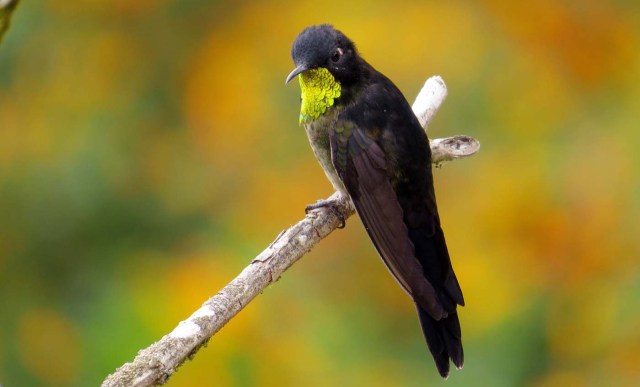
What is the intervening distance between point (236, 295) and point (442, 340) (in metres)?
1.19

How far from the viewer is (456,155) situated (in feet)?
13.5

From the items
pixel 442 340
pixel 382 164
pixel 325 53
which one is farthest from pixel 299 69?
pixel 442 340

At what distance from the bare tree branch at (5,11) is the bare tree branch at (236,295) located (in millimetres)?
1225

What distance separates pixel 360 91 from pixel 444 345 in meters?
1.17

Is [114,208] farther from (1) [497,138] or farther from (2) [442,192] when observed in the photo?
(1) [497,138]

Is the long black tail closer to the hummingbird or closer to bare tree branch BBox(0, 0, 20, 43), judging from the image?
the hummingbird

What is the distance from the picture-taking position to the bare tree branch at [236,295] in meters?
2.51

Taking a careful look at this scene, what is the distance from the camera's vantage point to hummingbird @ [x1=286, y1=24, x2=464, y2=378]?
3846mm

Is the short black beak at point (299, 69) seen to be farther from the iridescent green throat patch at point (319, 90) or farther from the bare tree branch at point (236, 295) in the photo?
the bare tree branch at point (236, 295)

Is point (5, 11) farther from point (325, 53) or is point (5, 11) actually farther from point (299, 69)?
point (325, 53)

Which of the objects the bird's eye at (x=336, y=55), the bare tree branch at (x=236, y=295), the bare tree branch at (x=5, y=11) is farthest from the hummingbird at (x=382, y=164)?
the bare tree branch at (x=5, y=11)

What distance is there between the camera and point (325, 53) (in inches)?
160

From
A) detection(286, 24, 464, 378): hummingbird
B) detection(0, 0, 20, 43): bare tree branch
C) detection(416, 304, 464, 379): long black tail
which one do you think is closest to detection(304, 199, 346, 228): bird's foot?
detection(286, 24, 464, 378): hummingbird

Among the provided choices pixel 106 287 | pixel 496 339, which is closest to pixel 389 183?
pixel 496 339
